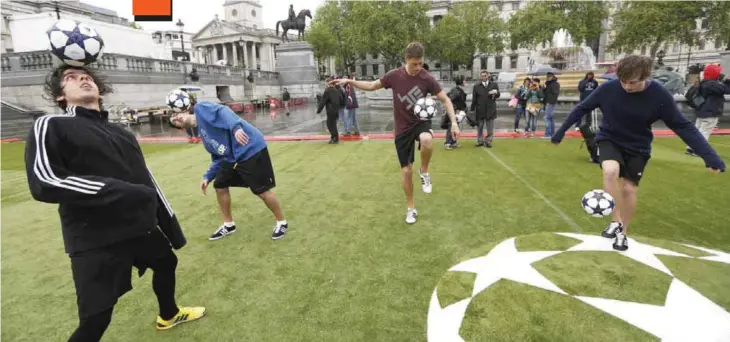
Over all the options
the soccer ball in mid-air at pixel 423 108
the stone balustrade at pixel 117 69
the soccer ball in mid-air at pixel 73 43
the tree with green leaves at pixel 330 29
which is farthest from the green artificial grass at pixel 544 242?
the tree with green leaves at pixel 330 29

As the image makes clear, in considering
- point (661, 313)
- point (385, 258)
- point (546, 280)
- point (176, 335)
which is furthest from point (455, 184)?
point (176, 335)

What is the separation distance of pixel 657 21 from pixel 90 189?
4464 centimetres

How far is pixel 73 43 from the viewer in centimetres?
250

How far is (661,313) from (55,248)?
21.2 ft

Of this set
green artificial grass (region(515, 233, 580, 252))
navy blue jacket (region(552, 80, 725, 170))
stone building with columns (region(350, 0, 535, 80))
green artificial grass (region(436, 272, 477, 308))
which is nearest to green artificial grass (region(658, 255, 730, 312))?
green artificial grass (region(515, 233, 580, 252))

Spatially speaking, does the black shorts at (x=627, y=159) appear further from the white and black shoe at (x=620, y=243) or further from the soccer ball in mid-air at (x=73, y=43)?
the soccer ball in mid-air at (x=73, y=43)

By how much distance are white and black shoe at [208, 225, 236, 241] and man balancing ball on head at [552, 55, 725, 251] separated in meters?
4.55

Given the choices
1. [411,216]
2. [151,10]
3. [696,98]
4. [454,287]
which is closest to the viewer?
[454,287]

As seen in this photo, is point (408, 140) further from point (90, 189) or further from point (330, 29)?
point (330, 29)

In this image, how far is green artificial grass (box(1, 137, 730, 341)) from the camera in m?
3.12

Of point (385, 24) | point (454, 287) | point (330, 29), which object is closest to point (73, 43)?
point (454, 287)

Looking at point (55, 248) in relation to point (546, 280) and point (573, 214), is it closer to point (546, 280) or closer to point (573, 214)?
point (546, 280)

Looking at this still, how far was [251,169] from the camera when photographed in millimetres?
4582

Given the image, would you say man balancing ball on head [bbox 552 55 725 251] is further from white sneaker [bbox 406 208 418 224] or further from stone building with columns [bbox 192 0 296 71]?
stone building with columns [bbox 192 0 296 71]
